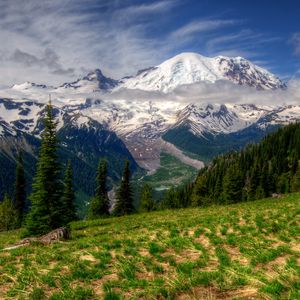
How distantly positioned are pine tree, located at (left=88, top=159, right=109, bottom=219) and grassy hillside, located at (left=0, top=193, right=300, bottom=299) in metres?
67.8

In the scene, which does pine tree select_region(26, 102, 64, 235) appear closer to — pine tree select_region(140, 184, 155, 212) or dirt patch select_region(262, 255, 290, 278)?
dirt patch select_region(262, 255, 290, 278)

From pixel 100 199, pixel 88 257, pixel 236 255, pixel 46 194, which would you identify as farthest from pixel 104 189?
pixel 236 255

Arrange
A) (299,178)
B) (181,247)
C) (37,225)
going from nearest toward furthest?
(181,247), (37,225), (299,178)

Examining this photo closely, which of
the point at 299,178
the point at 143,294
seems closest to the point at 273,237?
the point at 143,294

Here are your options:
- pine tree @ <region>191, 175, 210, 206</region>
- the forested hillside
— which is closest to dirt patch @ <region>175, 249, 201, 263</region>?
the forested hillside

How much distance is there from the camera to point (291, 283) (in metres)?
10.7

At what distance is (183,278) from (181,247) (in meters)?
6.02

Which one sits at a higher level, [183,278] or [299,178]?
[183,278]

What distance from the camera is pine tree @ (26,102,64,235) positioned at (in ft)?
130

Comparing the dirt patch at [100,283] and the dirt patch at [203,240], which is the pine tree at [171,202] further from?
the dirt patch at [100,283]

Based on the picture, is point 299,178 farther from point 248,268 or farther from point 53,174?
point 248,268

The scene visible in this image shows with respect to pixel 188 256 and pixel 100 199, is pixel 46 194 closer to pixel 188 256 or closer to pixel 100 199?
pixel 188 256

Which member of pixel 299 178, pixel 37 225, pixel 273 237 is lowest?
pixel 299 178

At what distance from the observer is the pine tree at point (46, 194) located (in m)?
39.5
